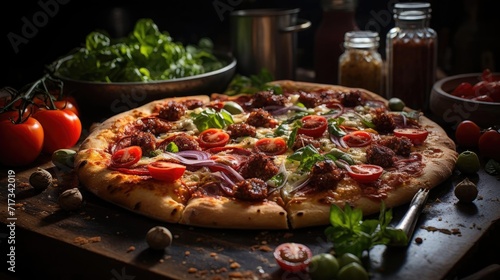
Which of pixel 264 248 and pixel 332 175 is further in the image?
pixel 332 175

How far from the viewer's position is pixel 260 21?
5.85 m

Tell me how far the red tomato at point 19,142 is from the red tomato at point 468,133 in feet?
9.17

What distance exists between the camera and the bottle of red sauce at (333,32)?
5844 mm

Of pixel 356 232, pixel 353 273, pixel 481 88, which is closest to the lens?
pixel 353 273

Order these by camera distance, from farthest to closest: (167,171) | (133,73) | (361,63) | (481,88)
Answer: (361,63)
(133,73)
(481,88)
(167,171)

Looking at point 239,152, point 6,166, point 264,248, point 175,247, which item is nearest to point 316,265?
point 264,248

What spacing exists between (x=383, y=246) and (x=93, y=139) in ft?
6.95

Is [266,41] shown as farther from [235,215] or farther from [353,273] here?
[353,273]

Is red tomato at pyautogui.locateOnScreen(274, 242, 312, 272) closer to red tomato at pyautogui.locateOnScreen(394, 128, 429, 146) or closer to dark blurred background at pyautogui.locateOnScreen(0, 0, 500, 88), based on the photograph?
red tomato at pyautogui.locateOnScreen(394, 128, 429, 146)

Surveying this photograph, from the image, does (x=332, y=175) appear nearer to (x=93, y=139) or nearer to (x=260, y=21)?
(x=93, y=139)

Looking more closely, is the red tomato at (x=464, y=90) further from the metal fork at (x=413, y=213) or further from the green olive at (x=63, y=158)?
the green olive at (x=63, y=158)

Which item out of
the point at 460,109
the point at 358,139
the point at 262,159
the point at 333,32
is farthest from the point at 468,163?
the point at 333,32

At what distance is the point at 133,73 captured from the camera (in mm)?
5164

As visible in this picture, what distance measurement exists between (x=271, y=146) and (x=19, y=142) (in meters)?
1.62
